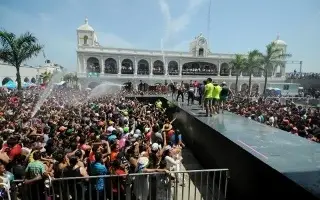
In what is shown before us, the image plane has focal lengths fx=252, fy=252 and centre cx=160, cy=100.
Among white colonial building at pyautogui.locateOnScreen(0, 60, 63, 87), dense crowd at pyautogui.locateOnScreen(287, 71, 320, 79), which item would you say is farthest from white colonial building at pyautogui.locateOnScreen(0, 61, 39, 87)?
dense crowd at pyautogui.locateOnScreen(287, 71, 320, 79)

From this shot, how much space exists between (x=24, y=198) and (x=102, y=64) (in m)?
51.0

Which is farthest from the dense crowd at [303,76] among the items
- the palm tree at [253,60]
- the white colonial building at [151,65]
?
the palm tree at [253,60]

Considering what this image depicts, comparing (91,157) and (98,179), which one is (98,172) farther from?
(91,157)

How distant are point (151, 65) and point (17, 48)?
3631cm

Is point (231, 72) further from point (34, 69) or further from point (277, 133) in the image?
point (277, 133)

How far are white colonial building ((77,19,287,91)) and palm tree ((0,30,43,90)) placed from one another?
28508 mm

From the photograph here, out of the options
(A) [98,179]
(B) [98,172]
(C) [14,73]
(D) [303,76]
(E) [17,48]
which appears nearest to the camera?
(A) [98,179]

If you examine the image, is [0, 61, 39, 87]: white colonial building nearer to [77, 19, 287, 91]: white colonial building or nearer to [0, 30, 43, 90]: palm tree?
[77, 19, 287, 91]: white colonial building

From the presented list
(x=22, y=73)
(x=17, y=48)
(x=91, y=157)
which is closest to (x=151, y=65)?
(x=22, y=73)

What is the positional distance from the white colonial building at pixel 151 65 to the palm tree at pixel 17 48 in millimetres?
28508

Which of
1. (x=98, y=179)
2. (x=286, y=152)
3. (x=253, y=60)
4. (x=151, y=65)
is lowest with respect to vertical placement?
(x=98, y=179)

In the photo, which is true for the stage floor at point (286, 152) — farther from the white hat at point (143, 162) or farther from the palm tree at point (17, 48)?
the palm tree at point (17, 48)

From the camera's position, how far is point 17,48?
23234 mm

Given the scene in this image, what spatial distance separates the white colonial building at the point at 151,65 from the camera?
5384 cm
